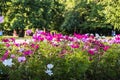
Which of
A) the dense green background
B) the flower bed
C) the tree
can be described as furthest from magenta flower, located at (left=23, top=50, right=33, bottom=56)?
the tree

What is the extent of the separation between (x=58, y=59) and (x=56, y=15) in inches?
1752

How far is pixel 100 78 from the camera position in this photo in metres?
6.69

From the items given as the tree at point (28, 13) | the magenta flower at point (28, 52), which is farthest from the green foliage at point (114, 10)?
the magenta flower at point (28, 52)

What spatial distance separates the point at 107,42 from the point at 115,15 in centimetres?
2535

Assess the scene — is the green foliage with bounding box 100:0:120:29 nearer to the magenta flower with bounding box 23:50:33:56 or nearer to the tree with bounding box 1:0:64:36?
Answer: the tree with bounding box 1:0:64:36

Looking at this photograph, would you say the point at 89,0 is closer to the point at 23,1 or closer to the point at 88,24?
the point at 88,24

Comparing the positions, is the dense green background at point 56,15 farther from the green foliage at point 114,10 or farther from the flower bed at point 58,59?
the flower bed at point 58,59

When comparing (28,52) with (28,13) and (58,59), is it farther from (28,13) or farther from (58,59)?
(28,13)

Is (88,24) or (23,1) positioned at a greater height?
(23,1)

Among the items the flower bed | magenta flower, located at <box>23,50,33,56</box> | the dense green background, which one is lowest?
the dense green background

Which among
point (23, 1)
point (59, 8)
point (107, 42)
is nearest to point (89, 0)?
point (59, 8)

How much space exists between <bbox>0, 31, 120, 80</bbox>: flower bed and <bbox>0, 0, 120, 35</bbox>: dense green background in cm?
2773

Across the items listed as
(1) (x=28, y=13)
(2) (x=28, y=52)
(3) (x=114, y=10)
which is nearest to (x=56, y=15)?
(1) (x=28, y=13)

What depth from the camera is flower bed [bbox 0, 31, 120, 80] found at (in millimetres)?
5617
